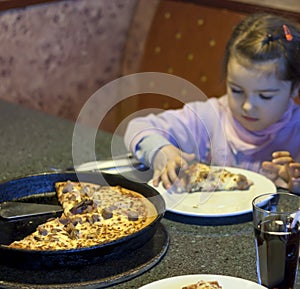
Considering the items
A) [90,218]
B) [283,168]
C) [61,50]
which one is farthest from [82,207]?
[61,50]

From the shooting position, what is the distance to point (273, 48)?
2049 millimetres

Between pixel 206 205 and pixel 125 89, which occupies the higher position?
pixel 206 205

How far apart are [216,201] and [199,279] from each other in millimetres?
406

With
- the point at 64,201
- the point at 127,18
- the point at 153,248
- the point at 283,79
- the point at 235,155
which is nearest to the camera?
the point at 153,248

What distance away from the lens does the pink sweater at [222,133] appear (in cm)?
214

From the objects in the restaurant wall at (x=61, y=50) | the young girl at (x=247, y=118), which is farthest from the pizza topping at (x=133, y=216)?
the restaurant wall at (x=61, y=50)

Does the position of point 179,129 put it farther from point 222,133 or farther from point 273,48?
point 273,48

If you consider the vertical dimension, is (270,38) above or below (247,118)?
above

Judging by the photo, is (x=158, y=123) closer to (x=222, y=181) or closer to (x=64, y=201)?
(x=222, y=181)

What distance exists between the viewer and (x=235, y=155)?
87.1 inches

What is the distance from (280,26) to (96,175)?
0.81 metres

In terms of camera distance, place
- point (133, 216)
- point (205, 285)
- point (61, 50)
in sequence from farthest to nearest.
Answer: point (61, 50) < point (133, 216) < point (205, 285)

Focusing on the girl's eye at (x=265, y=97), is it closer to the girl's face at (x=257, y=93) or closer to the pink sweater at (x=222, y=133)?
the girl's face at (x=257, y=93)

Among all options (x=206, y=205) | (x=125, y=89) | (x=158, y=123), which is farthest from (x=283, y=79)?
(x=125, y=89)
